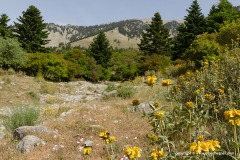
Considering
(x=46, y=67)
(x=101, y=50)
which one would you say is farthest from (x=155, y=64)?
(x=101, y=50)

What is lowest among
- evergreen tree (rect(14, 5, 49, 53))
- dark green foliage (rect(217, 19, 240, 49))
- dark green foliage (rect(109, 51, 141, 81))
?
dark green foliage (rect(109, 51, 141, 81))

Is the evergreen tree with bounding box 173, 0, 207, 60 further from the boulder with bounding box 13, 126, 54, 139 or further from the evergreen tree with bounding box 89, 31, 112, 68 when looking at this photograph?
the boulder with bounding box 13, 126, 54, 139

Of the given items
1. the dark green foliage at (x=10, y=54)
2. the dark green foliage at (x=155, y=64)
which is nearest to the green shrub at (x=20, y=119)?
the dark green foliage at (x=10, y=54)

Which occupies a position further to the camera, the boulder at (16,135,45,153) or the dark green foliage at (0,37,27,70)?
the dark green foliage at (0,37,27,70)

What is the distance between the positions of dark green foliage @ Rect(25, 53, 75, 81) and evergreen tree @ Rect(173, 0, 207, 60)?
551 inches

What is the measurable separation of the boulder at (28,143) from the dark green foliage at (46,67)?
20856mm

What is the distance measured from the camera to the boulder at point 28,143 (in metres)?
5.05

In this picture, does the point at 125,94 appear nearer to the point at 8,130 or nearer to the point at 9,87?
the point at 8,130

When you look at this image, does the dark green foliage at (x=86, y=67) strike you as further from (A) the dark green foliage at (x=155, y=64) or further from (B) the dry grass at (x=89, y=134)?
(B) the dry grass at (x=89, y=134)

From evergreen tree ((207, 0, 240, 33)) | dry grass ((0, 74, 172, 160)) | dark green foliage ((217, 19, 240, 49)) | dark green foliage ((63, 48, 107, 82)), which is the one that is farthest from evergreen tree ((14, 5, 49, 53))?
dry grass ((0, 74, 172, 160))

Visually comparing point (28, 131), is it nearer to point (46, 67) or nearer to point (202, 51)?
point (202, 51)

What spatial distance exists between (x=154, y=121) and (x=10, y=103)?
1151cm

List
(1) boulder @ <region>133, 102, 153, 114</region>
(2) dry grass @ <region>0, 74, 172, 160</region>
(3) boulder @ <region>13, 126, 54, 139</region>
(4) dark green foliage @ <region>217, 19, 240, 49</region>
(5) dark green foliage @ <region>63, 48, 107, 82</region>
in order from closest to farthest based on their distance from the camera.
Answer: (2) dry grass @ <region>0, 74, 172, 160</region> < (3) boulder @ <region>13, 126, 54, 139</region> < (1) boulder @ <region>133, 102, 153, 114</region> < (4) dark green foliage @ <region>217, 19, 240, 49</region> < (5) dark green foliage @ <region>63, 48, 107, 82</region>

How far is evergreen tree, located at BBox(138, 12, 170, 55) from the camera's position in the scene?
35781mm
